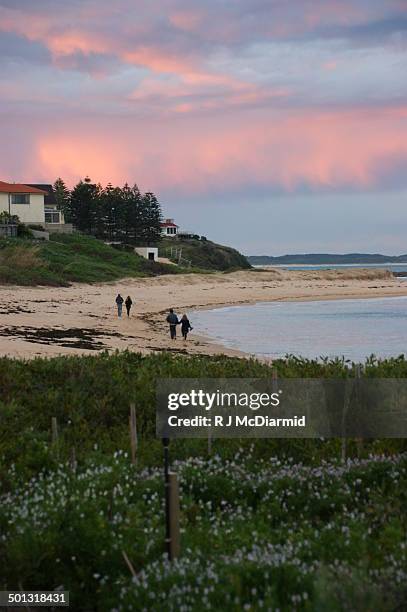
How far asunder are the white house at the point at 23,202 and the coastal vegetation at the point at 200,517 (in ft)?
283

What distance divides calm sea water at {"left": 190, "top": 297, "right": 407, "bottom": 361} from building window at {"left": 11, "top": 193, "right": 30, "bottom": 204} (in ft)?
144

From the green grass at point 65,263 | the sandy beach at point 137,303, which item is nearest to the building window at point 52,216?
the green grass at point 65,263

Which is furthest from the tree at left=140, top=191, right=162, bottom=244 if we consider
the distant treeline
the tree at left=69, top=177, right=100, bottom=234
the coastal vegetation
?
the coastal vegetation

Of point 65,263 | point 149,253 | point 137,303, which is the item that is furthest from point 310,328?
point 149,253

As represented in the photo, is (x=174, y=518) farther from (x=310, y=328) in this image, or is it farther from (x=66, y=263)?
(x=66, y=263)

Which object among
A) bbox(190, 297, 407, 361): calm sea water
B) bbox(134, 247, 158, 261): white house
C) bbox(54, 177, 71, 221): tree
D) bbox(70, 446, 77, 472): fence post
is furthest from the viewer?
bbox(54, 177, 71, 221): tree

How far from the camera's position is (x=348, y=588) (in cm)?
671

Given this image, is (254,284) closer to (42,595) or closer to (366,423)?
(366,423)

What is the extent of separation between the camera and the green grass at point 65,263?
6604 centimetres

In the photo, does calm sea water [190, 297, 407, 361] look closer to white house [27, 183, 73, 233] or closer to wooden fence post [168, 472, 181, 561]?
wooden fence post [168, 472, 181, 561]

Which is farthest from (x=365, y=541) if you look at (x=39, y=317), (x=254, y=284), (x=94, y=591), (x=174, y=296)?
(x=254, y=284)

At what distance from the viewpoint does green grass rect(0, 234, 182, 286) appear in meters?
66.0

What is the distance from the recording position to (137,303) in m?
57.8

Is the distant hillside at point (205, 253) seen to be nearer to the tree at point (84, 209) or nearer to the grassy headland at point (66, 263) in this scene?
the tree at point (84, 209)
